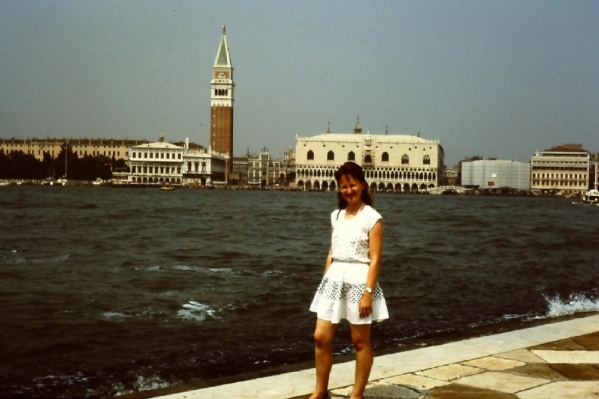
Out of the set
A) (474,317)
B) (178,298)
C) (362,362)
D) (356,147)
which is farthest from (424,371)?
(356,147)

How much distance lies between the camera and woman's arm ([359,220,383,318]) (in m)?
3.21

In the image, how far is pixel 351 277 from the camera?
3281 mm

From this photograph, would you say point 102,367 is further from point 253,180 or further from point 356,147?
point 253,180

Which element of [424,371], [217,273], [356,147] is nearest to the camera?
[424,371]

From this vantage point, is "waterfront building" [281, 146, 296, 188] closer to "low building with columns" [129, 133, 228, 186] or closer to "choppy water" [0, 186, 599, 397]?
"low building with columns" [129, 133, 228, 186]

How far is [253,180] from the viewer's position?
126m

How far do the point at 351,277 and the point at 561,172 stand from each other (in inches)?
4255

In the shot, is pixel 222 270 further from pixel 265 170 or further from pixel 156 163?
pixel 265 170

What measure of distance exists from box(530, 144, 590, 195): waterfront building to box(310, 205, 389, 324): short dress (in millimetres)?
107194

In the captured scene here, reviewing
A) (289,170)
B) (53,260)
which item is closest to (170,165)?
(289,170)

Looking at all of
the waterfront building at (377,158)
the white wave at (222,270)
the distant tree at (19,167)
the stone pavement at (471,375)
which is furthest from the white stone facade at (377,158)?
the stone pavement at (471,375)

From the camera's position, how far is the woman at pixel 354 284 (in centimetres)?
326

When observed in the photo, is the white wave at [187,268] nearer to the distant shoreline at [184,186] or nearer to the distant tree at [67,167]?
the distant shoreline at [184,186]

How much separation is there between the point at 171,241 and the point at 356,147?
8156 centimetres
